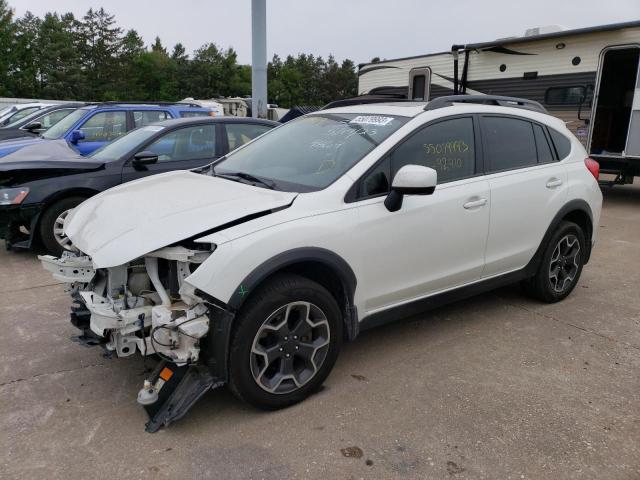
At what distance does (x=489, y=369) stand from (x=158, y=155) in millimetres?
4455

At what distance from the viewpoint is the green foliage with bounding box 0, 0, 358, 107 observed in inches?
2264

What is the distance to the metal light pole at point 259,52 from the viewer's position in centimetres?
1145

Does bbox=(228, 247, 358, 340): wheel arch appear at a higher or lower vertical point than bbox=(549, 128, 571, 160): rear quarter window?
lower

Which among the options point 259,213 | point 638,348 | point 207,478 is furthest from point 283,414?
point 638,348

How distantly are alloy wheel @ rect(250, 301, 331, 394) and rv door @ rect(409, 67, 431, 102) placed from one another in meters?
9.78

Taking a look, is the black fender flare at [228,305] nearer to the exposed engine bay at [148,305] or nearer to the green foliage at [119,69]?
the exposed engine bay at [148,305]

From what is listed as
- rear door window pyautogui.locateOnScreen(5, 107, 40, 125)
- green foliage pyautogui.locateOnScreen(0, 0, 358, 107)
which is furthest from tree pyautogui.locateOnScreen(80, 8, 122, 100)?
rear door window pyautogui.locateOnScreen(5, 107, 40, 125)

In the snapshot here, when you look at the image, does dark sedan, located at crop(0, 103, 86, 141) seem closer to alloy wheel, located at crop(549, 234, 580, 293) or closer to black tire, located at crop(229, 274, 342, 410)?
black tire, located at crop(229, 274, 342, 410)

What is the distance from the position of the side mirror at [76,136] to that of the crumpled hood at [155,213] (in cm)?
510

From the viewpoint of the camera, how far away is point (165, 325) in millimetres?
2641

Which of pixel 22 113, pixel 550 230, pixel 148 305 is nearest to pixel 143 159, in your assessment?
pixel 148 305

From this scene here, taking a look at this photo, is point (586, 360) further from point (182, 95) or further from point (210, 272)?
point (182, 95)

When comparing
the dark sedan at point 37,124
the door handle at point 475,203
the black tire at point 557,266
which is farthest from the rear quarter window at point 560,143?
the dark sedan at point 37,124

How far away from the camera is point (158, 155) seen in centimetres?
627
